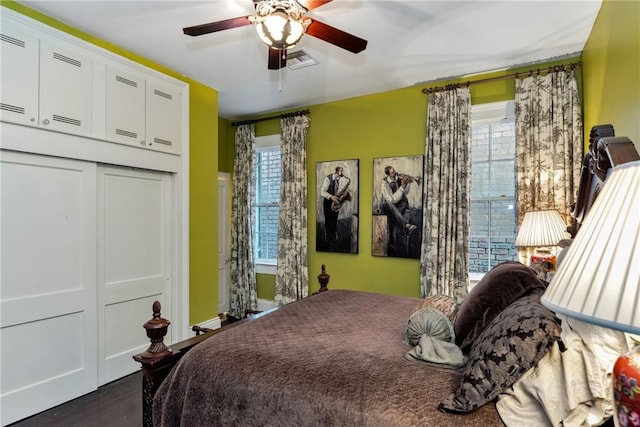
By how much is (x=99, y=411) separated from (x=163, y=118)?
2585 mm

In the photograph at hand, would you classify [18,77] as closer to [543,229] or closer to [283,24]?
[283,24]

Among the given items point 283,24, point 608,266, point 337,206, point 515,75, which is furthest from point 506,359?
point 337,206

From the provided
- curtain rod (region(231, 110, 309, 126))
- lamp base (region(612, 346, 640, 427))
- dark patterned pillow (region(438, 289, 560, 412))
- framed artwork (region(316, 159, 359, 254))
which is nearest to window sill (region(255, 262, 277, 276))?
framed artwork (region(316, 159, 359, 254))

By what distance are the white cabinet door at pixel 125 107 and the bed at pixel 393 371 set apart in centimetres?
206

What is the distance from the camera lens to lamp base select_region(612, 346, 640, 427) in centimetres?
70

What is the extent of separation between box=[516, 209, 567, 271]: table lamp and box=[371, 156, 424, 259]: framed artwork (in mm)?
1159

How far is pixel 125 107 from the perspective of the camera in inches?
122

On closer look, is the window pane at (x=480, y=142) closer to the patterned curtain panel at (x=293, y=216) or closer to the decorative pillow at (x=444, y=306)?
the patterned curtain panel at (x=293, y=216)

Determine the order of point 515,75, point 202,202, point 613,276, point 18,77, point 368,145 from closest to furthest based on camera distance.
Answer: point 613,276, point 18,77, point 515,75, point 202,202, point 368,145

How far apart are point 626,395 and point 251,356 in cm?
129

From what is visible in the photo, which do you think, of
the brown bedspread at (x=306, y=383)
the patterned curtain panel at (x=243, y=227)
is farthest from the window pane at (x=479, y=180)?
the patterned curtain panel at (x=243, y=227)

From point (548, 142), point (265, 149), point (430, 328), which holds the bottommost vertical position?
point (430, 328)

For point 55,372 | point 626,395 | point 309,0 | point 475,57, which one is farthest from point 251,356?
point 475,57

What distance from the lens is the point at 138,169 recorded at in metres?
3.30
